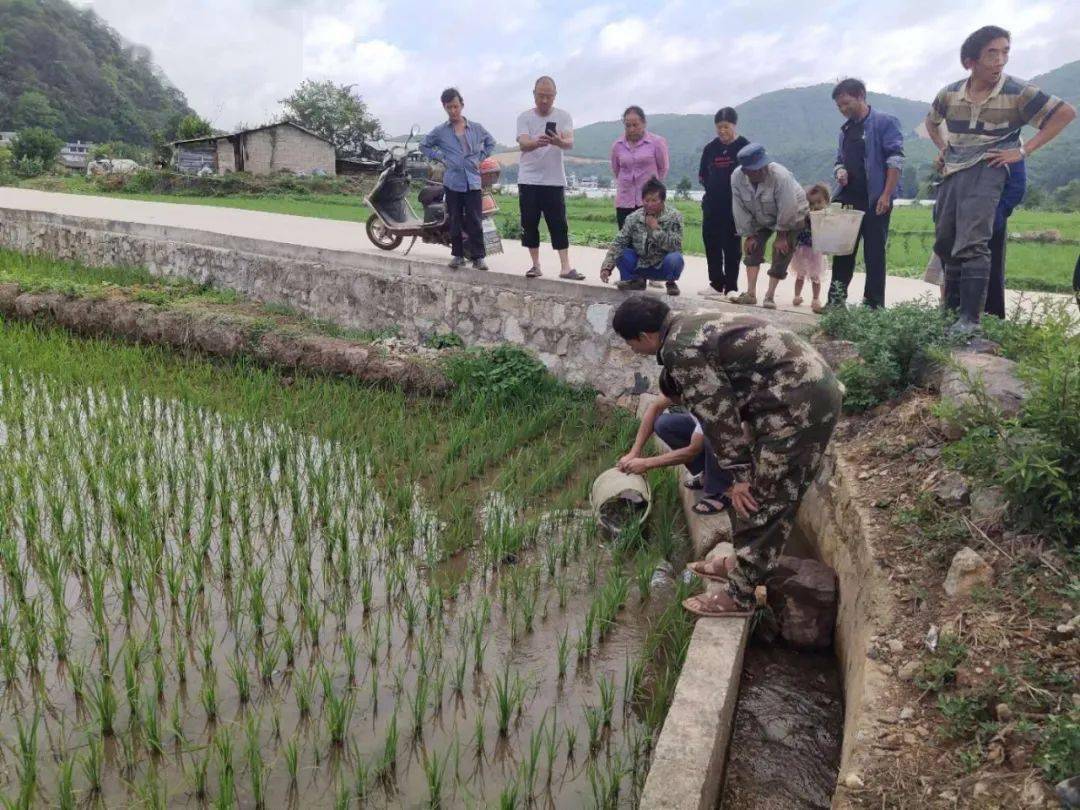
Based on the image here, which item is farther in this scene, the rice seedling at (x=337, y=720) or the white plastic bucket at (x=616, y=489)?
the white plastic bucket at (x=616, y=489)

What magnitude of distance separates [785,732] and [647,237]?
11.8 feet

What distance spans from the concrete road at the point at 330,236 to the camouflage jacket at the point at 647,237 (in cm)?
39

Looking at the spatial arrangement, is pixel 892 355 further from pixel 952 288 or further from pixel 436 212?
pixel 436 212

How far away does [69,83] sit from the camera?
47344mm

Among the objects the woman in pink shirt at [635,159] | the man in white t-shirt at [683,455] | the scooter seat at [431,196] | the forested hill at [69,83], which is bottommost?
the man in white t-shirt at [683,455]

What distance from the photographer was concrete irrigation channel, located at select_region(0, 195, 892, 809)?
232 cm

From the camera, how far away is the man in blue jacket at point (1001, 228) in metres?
4.11

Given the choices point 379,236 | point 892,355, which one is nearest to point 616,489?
point 892,355

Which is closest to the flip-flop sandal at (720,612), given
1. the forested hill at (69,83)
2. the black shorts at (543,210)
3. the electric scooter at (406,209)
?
the black shorts at (543,210)

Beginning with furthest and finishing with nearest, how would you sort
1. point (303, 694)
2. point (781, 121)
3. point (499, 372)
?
point (781, 121) < point (499, 372) < point (303, 694)

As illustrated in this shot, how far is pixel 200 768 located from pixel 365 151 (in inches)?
1384

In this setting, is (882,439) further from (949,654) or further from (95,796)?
(95,796)

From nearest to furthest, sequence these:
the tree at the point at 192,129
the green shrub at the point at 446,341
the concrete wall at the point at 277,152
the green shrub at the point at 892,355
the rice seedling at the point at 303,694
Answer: the rice seedling at the point at 303,694 < the green shrub at the point at 892,355 < the green shrub at the point at 446,341 < the concrete wall at the point at 277,152 < the tree at the point at 192,129

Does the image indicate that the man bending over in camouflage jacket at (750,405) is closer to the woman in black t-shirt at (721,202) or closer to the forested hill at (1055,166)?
the woman in black t-shirt at (721,202)
